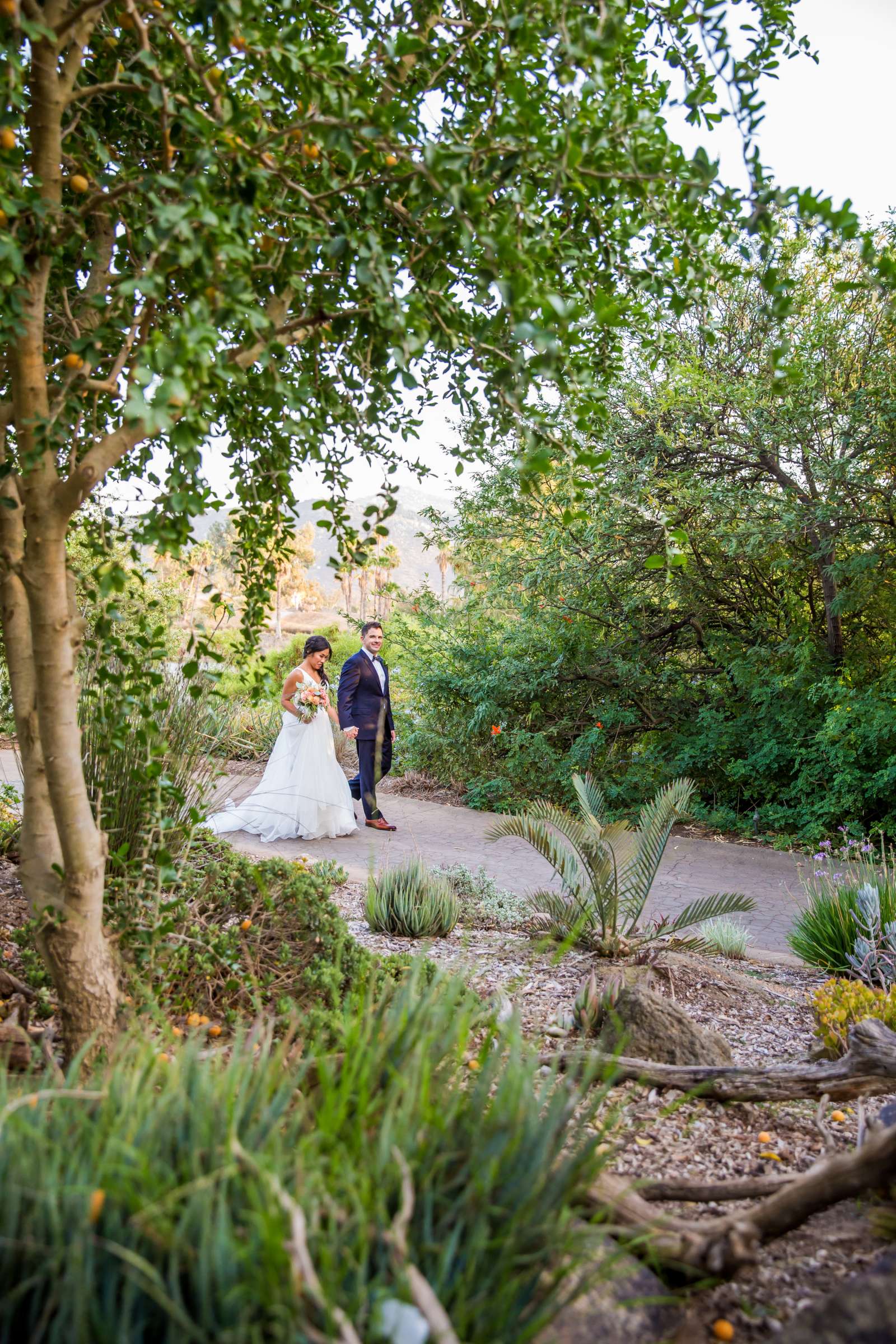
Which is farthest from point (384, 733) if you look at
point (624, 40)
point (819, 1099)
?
point (624, 40)

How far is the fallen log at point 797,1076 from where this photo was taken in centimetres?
291

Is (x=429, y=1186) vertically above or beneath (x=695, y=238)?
beneath

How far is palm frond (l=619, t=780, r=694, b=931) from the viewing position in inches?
188

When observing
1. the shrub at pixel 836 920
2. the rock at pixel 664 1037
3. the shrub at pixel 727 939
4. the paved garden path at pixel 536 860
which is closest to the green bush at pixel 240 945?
the rock at pixel 664 1037

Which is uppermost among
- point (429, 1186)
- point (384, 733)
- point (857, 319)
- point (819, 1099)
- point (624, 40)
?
point (857, 319)

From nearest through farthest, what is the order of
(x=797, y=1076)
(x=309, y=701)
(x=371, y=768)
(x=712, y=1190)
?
Result: 1. (x=712, y=1190)
2. (x=797, y=1076)
3. (x=309, y=701)
4. (x=371, y=768)

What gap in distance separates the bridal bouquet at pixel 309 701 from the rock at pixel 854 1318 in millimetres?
7677

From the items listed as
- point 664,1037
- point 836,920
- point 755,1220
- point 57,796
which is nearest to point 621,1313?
point 755,1220

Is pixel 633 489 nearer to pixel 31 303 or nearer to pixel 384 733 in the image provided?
pixel 384 733

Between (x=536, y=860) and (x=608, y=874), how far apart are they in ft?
10.7

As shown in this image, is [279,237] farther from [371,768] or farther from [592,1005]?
[371,768]

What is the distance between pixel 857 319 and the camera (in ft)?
26.2

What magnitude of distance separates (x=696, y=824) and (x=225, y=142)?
8608mm

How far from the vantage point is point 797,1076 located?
2934 mm
